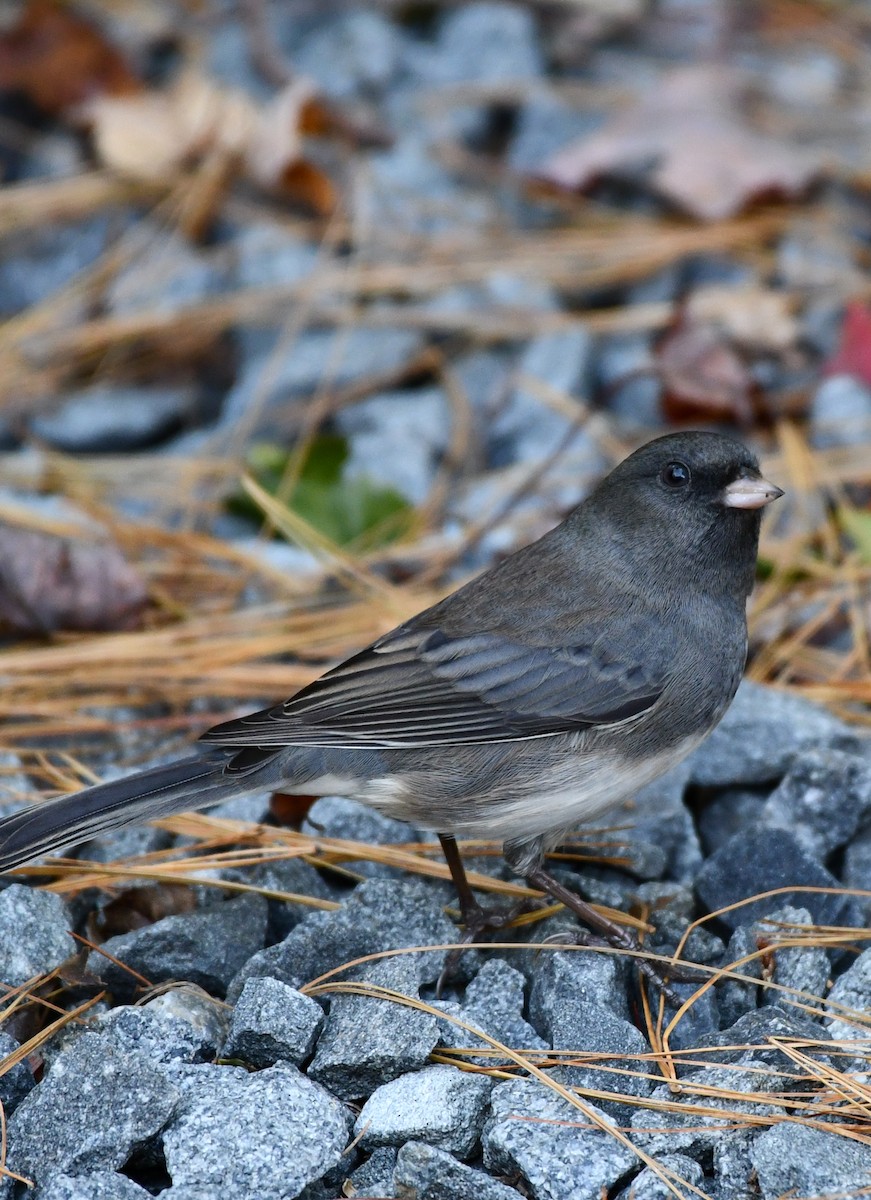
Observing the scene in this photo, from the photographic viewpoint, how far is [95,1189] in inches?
67.7

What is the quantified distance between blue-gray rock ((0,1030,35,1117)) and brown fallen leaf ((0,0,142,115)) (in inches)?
132

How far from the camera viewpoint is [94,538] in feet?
10.8

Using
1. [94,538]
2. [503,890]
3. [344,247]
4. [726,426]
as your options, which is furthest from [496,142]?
[503,890]

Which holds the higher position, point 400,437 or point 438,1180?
point 400,437

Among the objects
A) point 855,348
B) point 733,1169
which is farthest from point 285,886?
point 855,348

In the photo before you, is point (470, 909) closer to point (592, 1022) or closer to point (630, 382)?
point (592, 1022)

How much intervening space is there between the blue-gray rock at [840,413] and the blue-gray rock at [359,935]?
1922mm

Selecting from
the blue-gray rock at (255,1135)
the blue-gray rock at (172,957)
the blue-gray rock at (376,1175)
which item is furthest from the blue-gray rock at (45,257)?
the blue-gray rock at (376,1175)

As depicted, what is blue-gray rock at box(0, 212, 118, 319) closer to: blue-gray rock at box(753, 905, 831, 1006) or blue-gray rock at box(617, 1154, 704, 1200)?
blue-gray rock at box(753, 905, 831, 1006)

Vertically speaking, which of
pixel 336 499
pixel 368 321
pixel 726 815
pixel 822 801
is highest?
pixel 368 321

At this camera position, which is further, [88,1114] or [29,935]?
[29,935]

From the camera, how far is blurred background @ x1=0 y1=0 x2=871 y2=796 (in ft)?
10.2

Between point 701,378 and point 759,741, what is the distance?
4.35 feet

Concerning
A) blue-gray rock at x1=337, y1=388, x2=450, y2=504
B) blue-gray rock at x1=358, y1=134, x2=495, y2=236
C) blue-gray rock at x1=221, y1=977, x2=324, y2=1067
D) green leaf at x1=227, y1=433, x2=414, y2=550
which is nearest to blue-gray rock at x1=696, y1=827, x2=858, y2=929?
blue-gray rock at x1=221, y1=977, x2=324, y2=1067
